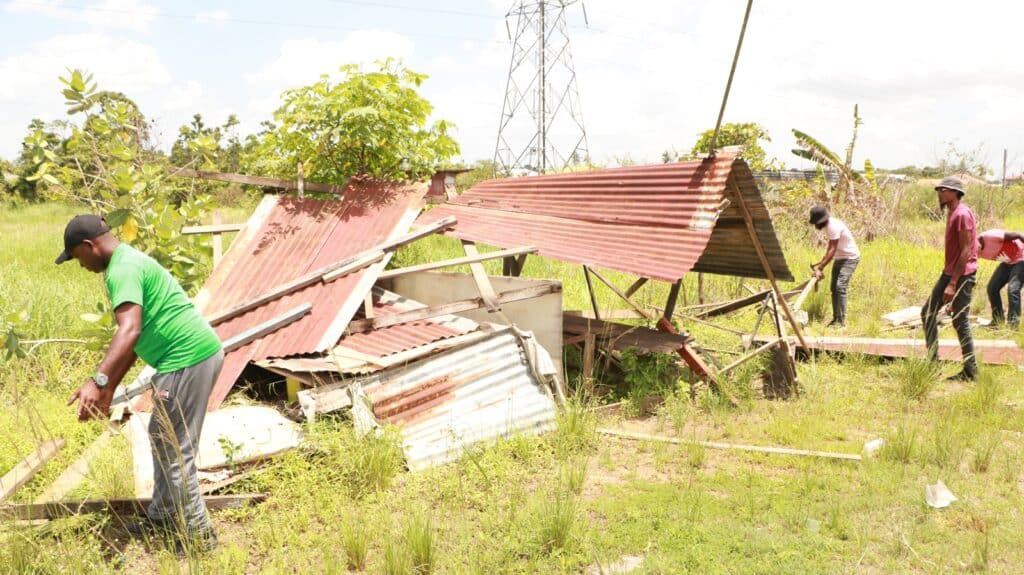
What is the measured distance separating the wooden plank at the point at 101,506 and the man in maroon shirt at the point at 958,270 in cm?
598

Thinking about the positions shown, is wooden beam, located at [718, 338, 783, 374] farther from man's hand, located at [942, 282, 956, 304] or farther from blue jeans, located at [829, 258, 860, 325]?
blue jeans, located at [829, 258, 860, 325]

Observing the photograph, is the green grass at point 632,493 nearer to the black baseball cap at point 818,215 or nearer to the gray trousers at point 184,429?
the gray trousers at point 184,429

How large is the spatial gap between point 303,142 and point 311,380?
4.64 metres

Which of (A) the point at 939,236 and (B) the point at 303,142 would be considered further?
(A) the point at 939,236

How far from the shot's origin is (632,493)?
14.9ft

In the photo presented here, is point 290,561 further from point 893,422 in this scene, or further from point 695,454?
point 893,422

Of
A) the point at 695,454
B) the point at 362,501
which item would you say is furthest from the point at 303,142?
the point at 695,454

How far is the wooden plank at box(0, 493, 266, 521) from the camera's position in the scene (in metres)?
3.87

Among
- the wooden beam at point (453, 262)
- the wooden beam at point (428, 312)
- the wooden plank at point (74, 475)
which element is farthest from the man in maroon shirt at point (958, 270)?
the wooden plank at point (74, 475)

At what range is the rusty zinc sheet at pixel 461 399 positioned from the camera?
496cm

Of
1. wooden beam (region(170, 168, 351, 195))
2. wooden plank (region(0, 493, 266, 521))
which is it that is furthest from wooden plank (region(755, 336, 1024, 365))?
wooden plank (region(0, 493, 266, 521))

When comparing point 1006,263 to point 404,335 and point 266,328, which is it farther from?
point 266,328

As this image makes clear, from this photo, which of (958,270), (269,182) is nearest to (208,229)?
(269,182)

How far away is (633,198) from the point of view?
697 centimetres
